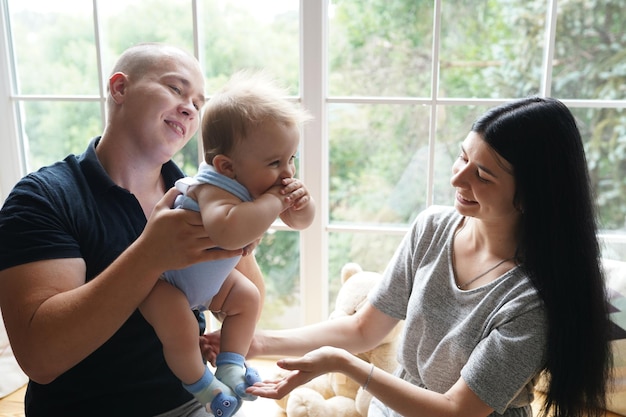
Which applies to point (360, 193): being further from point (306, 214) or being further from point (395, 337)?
point (306, 214)

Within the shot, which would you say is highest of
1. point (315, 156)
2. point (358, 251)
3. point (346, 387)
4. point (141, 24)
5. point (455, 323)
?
point (141, 24)

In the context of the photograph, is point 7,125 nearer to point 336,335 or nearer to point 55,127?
point 55,127

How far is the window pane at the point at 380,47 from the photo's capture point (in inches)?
89.7

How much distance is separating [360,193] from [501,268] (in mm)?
1304

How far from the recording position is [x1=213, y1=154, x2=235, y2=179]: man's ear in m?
1.15

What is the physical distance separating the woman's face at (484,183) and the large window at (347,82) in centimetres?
75

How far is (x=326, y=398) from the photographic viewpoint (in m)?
1.95

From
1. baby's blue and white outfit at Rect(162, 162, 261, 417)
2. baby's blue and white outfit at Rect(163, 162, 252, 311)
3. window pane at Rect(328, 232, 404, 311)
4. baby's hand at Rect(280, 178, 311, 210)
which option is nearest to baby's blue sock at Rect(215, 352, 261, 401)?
baby's blue and white outfit at Rect(162, 162, 261, 417)

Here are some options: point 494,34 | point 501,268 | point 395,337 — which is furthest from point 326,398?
point 494,34

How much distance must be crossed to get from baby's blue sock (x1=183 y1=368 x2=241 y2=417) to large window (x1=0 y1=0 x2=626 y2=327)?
1.02 metres

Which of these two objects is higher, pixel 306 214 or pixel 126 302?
pixel 306 214

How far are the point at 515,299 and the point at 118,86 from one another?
1.03 m

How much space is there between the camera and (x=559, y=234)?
1265mm

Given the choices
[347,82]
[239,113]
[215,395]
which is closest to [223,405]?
[215,395]
